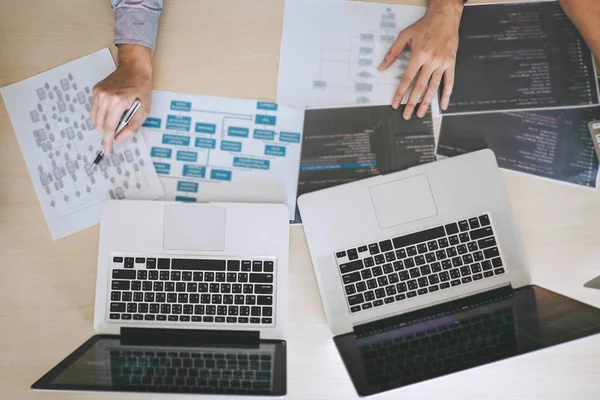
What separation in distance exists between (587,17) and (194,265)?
801mm

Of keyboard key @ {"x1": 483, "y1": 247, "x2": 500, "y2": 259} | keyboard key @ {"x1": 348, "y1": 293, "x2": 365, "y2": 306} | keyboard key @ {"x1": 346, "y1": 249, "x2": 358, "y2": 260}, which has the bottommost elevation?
keyboard key @ {"x1": 348, "y1": 293, "x2": 365, "y2": 306}

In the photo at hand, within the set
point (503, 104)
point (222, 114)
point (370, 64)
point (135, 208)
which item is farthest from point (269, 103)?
point (503, 104)

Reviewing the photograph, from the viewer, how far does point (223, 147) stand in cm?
95

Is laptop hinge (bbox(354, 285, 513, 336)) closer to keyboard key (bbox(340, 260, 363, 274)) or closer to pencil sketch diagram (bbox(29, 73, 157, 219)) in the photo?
keyboard key (bbox(340, 260, 363, 274))

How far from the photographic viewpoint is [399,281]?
0.89 meters

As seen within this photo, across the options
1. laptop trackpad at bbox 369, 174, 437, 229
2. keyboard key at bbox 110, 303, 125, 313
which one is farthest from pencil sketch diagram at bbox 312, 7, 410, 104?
keyboard key at bbox 110, 303, 125, 313

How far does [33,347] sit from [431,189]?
73 centimetres

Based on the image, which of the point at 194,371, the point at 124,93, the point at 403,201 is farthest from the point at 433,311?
the point at 124,93

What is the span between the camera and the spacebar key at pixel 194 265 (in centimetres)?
89

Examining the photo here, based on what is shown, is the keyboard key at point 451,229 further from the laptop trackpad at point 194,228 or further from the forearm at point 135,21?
the forearm at point 135,21

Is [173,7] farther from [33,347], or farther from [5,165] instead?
[33,347]

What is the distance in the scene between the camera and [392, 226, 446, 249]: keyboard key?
35.6 inches

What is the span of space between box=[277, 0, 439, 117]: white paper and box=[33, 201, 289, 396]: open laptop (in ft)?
0.74

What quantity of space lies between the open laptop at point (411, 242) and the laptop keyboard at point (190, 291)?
108 mm
